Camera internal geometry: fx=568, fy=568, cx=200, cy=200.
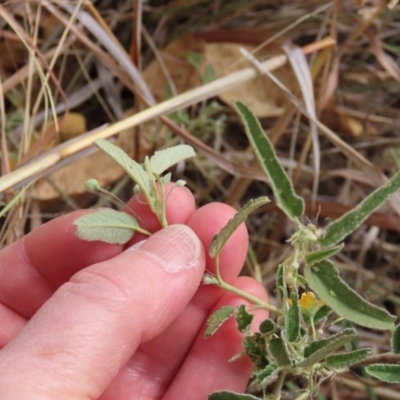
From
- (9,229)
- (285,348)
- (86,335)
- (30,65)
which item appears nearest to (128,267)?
(86,335)

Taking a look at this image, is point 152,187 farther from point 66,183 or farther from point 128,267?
point 66,183

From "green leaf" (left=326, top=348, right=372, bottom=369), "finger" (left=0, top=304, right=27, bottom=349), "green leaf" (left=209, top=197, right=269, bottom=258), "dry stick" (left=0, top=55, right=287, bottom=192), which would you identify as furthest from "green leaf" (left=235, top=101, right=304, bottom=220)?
→ "finger" (left=0, top=304, right=27, bottom=349)

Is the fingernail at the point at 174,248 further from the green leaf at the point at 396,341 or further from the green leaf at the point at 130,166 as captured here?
the green leaf at the point at 396,341

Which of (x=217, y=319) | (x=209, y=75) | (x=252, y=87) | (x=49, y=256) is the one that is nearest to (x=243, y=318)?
(x=217, y=319)

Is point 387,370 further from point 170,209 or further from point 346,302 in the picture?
point 170,209

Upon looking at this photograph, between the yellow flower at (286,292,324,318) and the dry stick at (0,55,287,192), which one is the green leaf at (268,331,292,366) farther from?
the dry stick at (0,55,287,192)

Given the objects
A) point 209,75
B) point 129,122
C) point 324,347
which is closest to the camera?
point 324,347
